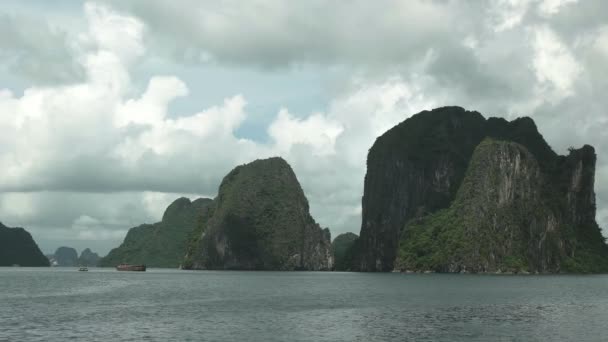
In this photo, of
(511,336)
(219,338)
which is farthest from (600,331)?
(219,338)

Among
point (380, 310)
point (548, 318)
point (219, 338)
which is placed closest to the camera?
point (219, 338)

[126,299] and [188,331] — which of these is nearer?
[188,331]

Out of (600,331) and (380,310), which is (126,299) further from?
(600,331)

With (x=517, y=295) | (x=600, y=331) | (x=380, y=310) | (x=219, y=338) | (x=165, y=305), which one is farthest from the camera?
(x=517, y=295)

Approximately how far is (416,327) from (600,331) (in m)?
16.5

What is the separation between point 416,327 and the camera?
6431 centimetres

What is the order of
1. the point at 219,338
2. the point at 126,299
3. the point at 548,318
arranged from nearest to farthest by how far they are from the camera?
the point at 219,338
the point at 548,318
the point at 126,299

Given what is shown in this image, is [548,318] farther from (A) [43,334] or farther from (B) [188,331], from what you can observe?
(A) [43,334]

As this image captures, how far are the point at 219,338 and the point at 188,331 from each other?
5.41m

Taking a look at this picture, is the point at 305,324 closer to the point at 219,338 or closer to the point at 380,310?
the point at 219,338

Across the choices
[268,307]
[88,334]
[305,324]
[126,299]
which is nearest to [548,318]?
[305,324]

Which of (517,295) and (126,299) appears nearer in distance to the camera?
(126,299)

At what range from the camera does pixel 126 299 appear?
333ft

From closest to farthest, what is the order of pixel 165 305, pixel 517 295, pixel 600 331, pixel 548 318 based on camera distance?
1. pixel 600 331
2. pixel 548 318
3. pixel 165 305
4. pixel 517 295
